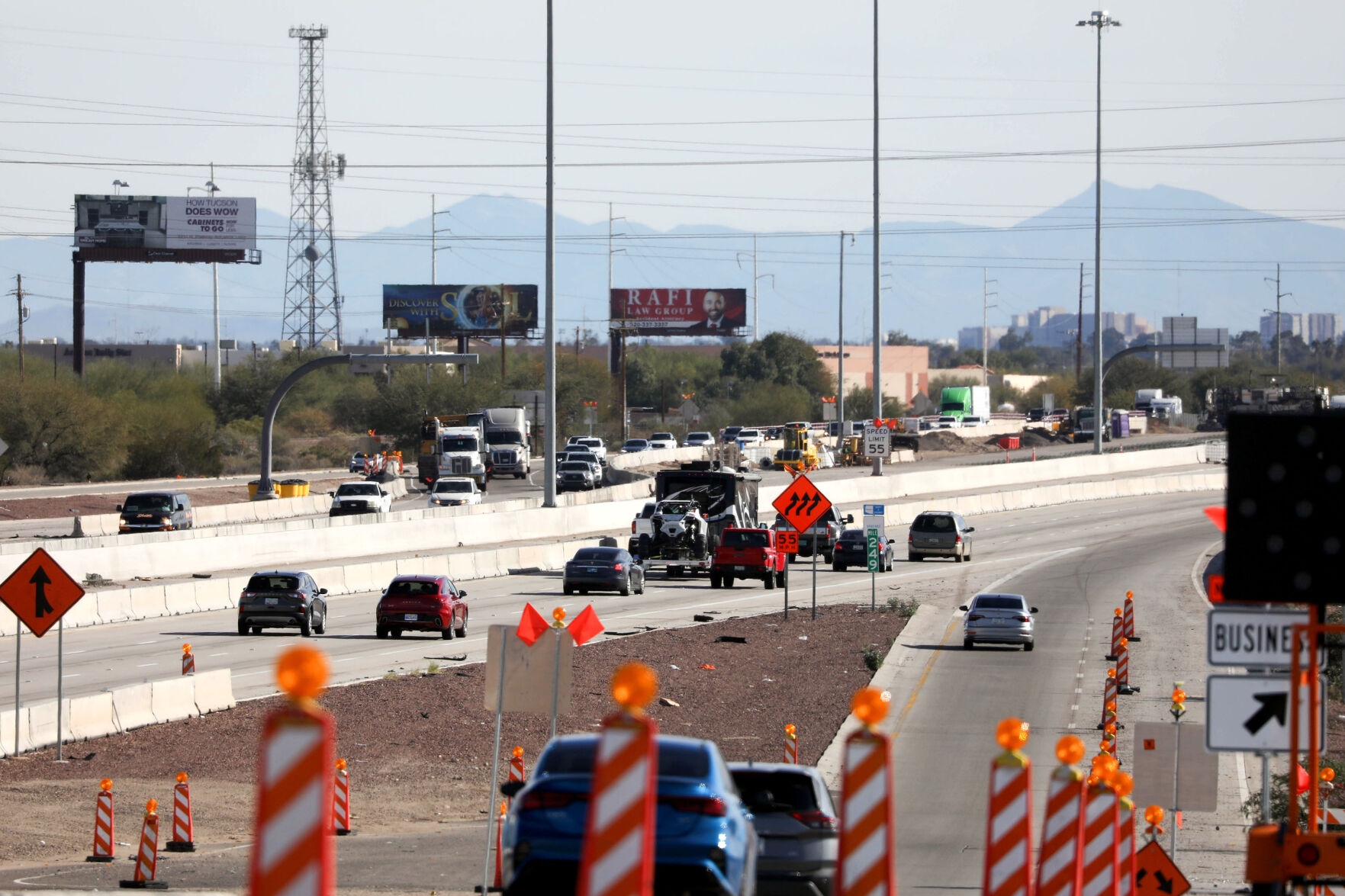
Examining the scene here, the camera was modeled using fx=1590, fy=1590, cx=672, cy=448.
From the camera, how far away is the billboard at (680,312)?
14925cm

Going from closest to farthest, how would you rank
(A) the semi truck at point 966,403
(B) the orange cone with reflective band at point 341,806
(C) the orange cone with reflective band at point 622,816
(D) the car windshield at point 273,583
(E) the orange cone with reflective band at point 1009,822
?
(C) the orange cone with reflective band at point 622,816 < (E) the orange cone with reflective band at point 1009,822 < (B) the orange cone with reflective band at point 341,806 < (D) the car windshield at point 273,583 < (A) the semi truck at point 966,403

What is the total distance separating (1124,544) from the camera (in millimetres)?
58781

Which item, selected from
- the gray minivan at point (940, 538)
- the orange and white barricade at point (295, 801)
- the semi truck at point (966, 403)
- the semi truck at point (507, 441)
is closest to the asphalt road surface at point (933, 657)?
the gray minivan at point (940, 538)

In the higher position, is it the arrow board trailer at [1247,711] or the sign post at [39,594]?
the arrow board trailer at [1247,711]

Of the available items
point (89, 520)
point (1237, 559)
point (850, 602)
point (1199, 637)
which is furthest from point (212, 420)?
point (1237, 559)

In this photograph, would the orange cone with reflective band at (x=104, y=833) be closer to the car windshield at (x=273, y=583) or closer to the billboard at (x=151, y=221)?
the car windshield at (x=273, y=583)

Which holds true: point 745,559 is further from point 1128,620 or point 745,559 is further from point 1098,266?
point 1098,266

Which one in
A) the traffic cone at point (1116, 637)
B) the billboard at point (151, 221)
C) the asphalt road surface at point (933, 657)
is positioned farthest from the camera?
the billboard at point (151, 221)

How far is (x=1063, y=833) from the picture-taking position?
829 cm

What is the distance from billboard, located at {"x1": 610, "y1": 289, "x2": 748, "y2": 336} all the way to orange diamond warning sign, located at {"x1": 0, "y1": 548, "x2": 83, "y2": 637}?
417ft

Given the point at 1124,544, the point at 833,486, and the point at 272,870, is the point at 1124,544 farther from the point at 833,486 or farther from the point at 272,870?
the point at 272,870

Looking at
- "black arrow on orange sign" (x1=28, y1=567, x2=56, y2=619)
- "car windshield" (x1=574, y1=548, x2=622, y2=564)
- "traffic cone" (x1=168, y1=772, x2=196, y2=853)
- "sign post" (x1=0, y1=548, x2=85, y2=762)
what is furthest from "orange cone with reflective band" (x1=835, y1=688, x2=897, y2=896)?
"car windshield" (x1=574, y1=548, x2=622, y2=564)

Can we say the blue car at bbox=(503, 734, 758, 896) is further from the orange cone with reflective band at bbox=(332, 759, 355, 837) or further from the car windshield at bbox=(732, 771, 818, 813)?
the orange cone with reflective band at bbox=(332, 759, 355, 837)

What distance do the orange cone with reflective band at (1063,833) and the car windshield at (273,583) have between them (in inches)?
1063
